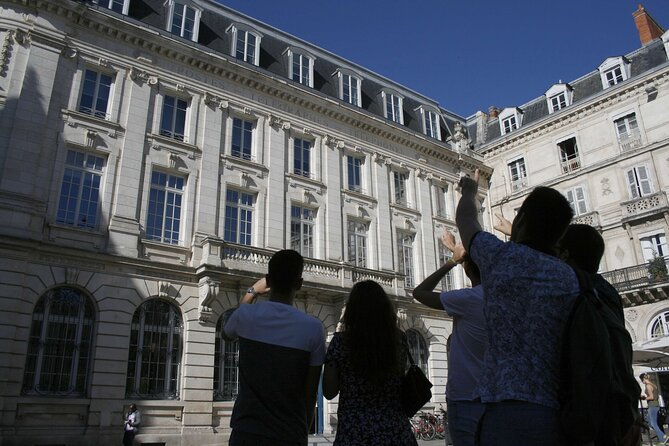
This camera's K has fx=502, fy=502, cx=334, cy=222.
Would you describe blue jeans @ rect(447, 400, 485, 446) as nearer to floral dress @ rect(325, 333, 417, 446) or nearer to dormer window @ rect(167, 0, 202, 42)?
floral dress @ rect(325, 333, 417, 446)

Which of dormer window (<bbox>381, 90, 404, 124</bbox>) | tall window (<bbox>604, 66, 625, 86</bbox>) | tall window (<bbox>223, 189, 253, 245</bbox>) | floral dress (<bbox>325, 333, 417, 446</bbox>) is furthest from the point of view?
dormer window (<bbox>381, 90, 404, 124</bbox>)

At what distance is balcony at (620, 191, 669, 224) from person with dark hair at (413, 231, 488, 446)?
23936mm

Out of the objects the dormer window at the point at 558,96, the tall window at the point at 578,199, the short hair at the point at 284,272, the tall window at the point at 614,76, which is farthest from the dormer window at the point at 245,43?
the short hair at the point at 284,272

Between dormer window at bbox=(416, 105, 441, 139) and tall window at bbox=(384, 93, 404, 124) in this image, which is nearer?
tall window at bbox=(384, 93, 404, 124)

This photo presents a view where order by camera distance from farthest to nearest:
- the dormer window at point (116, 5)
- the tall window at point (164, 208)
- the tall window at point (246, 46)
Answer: the tall window at point (246, 46) < the dormer window at point (116, 5) < the tall window at point (164, 208)

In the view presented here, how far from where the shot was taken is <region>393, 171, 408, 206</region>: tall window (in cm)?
2570

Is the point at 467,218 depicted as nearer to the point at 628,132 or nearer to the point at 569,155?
the point at 628,132

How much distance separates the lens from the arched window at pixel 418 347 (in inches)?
898

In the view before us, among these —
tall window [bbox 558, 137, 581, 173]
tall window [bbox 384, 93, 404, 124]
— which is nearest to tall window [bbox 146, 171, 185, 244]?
tall window [bbox 384, 93, 404, 124]

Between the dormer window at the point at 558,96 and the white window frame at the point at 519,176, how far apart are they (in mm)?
3345

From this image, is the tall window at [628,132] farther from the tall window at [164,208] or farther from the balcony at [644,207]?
the tall window at [164,208]

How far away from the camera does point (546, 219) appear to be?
2.46 meters

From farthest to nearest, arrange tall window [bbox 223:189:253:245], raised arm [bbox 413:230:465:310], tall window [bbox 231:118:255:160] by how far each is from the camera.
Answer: tall window [bbox 231:118:255:160] → tall window [bbox 223:189:253:245] → raised arm [bbox 413:230:465:310]

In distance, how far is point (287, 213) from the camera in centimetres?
2086
